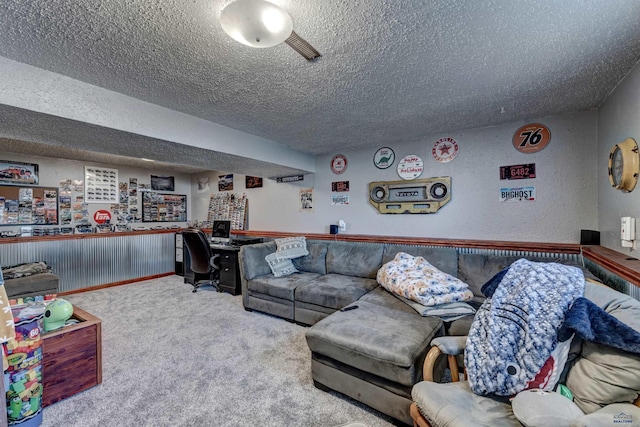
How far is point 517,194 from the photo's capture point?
9.55 ft

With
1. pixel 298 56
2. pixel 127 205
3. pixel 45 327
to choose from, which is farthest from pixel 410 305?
pixel 127 205

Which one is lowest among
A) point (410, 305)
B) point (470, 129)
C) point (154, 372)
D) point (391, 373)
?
point (154, 372)

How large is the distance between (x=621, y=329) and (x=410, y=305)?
1.38 m

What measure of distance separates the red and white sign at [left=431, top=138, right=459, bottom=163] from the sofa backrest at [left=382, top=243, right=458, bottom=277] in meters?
1.10

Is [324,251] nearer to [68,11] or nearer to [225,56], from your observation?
[225,56]

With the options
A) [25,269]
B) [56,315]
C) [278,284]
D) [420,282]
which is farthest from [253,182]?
[420,282]

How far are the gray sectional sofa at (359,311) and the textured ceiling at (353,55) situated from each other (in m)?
1.51

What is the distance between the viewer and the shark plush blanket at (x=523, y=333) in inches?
47.8

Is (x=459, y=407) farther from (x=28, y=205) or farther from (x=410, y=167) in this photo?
(x=28, y=205)

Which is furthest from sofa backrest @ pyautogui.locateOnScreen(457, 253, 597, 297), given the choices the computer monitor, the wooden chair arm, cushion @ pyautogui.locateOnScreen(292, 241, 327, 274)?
the computer monitor

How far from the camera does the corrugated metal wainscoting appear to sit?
395 centimetres

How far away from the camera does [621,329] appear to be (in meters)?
1.04

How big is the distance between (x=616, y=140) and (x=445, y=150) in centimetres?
144

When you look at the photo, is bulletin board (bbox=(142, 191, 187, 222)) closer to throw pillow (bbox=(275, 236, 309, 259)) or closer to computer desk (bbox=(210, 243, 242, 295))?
computer desk (bbox=(210, 243, 242, 295))
